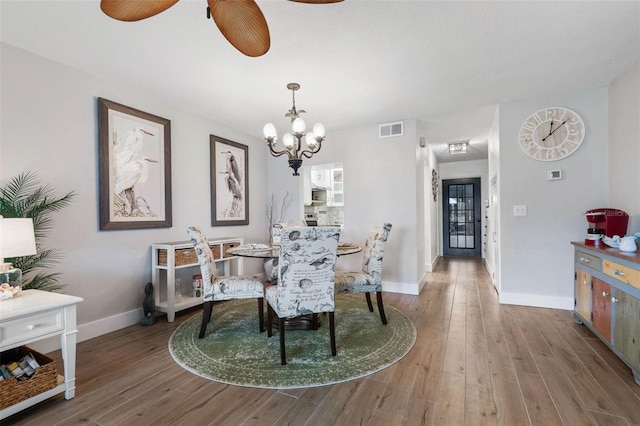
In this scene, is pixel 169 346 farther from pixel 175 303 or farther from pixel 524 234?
pixel 524 234

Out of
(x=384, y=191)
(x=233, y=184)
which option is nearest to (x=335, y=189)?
(x=384, y=191)

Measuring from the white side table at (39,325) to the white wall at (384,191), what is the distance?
3.39 meters

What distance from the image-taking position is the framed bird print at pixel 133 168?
111 inches

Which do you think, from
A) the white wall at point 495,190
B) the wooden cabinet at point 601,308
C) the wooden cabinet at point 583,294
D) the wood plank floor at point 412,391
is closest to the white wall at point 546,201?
A: the white wall at point 495,190

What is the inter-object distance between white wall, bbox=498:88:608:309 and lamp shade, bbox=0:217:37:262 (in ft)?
14.5

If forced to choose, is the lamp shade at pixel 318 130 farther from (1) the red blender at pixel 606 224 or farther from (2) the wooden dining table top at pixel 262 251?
(1) the red blender at pixel 606 224

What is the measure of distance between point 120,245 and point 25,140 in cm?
114

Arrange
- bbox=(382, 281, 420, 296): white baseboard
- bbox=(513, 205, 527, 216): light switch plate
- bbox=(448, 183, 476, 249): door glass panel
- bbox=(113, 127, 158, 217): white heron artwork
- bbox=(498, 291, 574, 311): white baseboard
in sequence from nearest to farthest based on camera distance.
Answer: bbox=(113, 127, 158, 217): white heron artwork, bbox=(498, 291, 574, 311): white baseboard, bbox=(513, 205, 527, 216): light switch plate, bbox=(382, 281, 420, 296): white baseboard, bbox=(448, 183, 476, 249): door glass panel

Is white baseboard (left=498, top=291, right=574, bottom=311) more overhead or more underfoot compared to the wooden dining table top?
more underfoot

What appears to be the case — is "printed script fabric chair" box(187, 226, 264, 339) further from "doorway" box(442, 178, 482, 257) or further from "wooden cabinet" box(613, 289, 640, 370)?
"doorway" box(442, 178, 482, 257)

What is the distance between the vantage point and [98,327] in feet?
9.04

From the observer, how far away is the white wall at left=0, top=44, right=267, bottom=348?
2.29 metres

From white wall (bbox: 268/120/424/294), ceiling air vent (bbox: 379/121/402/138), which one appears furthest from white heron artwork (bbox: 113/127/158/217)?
ceiling air vent (bbox: 379/121/402/138)

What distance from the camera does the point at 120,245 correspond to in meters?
2.96
